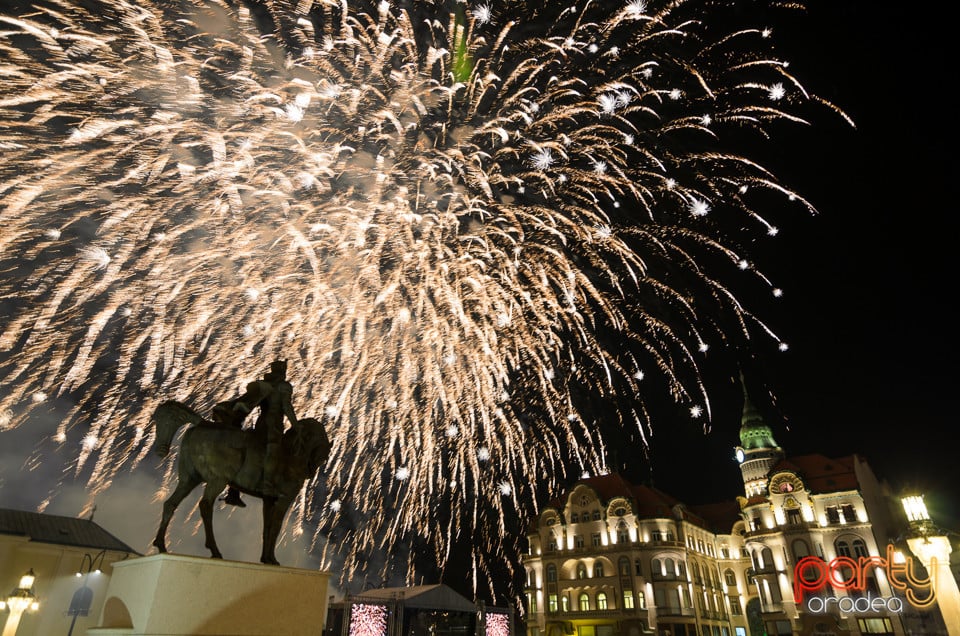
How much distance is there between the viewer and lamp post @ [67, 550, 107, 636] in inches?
1497

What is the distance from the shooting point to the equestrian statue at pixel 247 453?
8.33m

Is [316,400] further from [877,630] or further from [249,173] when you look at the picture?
[877,630]

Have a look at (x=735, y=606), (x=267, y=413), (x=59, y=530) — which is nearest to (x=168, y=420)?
(x=267, y=413)

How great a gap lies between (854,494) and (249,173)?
5759cm

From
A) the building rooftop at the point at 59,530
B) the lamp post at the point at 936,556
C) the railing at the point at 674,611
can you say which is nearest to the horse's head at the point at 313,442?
the lamp post at the point at 936,556

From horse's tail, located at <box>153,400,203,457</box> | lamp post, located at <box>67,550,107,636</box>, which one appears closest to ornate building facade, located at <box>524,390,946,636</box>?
lamp post, located at <box>67,550,107,636</box>

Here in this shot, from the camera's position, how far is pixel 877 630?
43625 millimetres

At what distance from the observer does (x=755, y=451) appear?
6475cm

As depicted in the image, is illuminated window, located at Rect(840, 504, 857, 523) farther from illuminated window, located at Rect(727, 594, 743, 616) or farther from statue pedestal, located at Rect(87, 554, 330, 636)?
statue pedestal, located at Rect(87, 554, 330, 636)

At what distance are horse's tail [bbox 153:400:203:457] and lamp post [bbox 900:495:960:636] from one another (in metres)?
20.1

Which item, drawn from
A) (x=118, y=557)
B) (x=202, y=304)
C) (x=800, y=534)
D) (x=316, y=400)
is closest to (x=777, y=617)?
(x=800, y=534)

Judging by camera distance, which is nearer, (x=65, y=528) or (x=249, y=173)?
(x=249, y=173)

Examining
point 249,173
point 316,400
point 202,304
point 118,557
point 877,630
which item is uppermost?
point 249,173

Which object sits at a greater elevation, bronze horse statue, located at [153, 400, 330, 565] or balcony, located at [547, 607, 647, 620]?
bronze horse statue, located at [153, 400, 330, 565]
